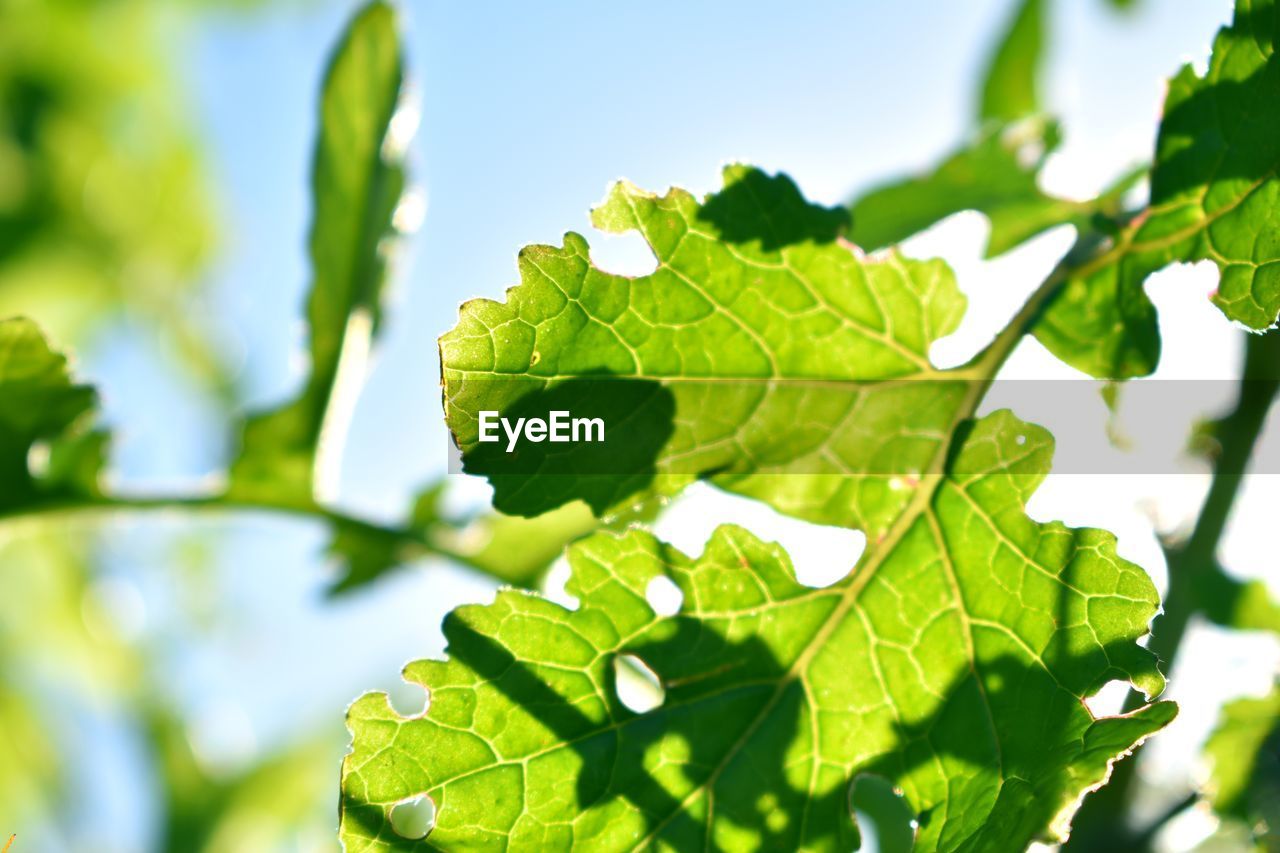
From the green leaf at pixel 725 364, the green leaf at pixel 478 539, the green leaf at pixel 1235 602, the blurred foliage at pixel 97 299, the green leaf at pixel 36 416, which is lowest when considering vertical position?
the blurred foliage at pixel 97 299

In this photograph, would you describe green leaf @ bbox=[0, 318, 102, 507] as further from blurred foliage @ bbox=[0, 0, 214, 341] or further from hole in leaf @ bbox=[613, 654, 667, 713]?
blurred foliage @ bbox=[0, 0, 214, 341]

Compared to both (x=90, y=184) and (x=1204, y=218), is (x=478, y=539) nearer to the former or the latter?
(x=1204, y=218)

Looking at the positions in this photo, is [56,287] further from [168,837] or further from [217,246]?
[168,837]

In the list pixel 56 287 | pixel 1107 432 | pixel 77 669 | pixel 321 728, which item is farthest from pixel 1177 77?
pixel 56 287

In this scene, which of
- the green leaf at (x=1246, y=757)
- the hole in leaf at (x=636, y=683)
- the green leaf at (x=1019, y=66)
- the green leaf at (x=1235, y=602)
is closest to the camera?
the hole in leaf at (x=636, y=683)

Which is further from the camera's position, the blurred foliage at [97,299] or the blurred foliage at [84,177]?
the blurred foliage at [84,177]

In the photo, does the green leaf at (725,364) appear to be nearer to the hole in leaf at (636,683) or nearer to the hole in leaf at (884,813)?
the hole in leaf at (636,683)

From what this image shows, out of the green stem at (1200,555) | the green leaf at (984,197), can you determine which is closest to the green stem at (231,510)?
the green leaf at (984,197)
